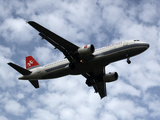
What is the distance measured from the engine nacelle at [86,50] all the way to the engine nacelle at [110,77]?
11.1 metres

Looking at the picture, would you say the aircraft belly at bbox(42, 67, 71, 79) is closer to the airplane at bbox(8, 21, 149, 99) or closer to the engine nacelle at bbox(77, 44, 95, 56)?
the airplane at bbox(8, 21, 149, 99)

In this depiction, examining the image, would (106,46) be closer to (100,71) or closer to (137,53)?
(137,53)

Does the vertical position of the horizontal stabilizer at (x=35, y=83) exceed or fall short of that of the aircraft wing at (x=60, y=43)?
it falls short

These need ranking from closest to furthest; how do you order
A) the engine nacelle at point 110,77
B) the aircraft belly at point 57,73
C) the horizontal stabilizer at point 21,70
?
the aircraft belly at point 57,73, the horizontal stabilizer at point 21,70, the engine nacelle at point 110,77

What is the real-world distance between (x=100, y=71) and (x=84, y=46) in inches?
404

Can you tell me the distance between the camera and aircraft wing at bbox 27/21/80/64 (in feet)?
125

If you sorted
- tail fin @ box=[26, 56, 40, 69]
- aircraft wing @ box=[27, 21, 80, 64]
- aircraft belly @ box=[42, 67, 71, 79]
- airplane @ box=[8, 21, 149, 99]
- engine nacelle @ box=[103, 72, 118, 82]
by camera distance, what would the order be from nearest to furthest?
aircraft wing @ box=[27, 21, 80, 64] → airplane @ box=[8, 21, 149, 99] → aircraft belly @ box=[42, 67, 71, 79] → engine nacelle @ box=[103, 72, 118, 82] → tail fin @ box=[26, 56, 40, 69]

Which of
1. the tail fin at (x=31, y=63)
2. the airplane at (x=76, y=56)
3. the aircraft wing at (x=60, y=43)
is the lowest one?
the airplane at (x=76, y=56)

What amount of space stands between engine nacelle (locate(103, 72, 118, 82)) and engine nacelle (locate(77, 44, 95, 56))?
438 inches

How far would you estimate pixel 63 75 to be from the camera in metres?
43.4

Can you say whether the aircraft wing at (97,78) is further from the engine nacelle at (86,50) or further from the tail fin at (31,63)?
the tail fin at (31,63)

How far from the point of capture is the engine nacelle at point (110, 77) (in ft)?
155

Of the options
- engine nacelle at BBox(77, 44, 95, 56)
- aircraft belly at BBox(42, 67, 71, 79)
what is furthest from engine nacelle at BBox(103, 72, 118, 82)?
engine nacelle at BBox(77, 44, 95, 56)

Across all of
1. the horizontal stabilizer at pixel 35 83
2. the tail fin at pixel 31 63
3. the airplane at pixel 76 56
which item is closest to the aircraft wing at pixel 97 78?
the airplane at pixel 76 56
